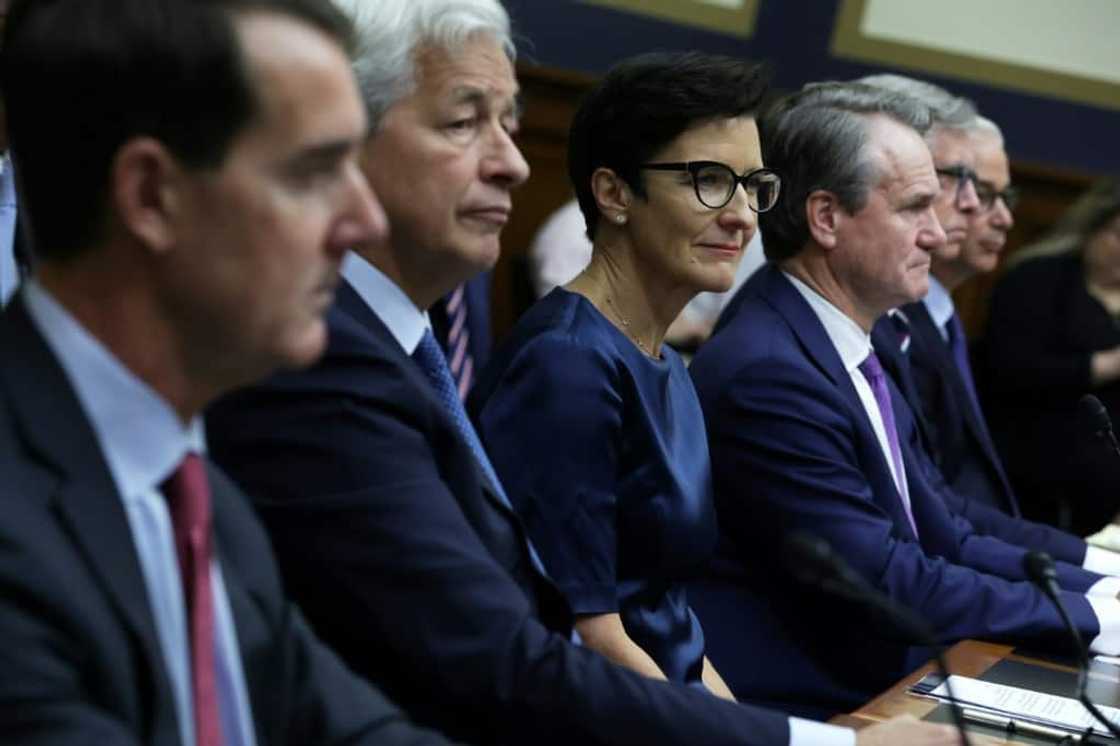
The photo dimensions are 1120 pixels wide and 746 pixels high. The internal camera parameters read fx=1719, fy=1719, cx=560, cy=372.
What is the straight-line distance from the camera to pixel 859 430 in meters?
2.69

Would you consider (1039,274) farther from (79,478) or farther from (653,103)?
(79,478)

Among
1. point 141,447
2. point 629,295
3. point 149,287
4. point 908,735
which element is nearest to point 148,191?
Answer: point 149,287

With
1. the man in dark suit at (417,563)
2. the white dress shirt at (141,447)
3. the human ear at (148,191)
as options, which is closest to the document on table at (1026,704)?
the man in dark suit at (417,563)

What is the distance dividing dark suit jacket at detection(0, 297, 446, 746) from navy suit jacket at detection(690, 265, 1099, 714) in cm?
136

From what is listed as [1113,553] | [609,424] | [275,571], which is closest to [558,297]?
[609,424]

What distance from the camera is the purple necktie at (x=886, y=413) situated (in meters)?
2.88

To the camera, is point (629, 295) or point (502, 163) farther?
point (629, 295)

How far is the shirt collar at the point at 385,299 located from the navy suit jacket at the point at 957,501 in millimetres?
1572

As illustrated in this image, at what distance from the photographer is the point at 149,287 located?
1208 mm

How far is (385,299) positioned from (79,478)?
717mm

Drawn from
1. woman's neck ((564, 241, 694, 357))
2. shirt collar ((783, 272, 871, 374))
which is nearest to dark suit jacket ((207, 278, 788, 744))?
woman's neck ((564, 241, 694, 357))

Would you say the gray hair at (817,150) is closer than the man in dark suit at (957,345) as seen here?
Yes

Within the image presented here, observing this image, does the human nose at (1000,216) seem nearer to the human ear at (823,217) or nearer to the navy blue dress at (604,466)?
the human ear at (823,217)

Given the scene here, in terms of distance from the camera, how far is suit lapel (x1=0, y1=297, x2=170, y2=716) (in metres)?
1.16
